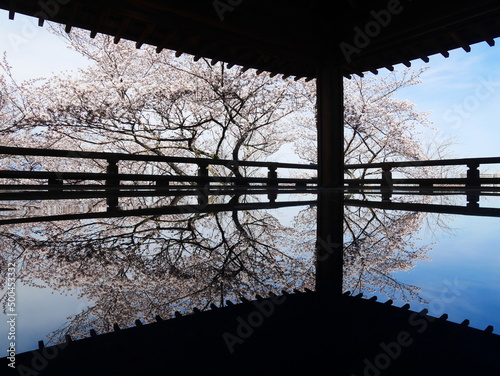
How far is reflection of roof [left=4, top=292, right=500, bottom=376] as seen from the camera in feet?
1.46

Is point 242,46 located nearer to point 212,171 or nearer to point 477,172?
point 477,172

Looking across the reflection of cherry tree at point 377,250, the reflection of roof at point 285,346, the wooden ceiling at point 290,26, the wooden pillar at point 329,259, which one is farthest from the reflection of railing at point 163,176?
the reflection of roof at point 285,346

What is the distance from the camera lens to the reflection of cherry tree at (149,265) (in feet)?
2.25

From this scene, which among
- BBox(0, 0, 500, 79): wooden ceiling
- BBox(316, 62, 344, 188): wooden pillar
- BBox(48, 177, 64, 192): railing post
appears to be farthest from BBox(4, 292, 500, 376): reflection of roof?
BBox(48, 177, 64, 192): railing post

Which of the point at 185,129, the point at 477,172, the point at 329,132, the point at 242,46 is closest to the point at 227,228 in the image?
the point at 242,46

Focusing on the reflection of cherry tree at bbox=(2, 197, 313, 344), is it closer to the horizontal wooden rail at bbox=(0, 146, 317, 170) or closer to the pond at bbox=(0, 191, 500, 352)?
the pond at bbox=(0, 191, 500, 352)

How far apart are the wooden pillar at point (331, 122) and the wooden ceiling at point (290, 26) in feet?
0.78

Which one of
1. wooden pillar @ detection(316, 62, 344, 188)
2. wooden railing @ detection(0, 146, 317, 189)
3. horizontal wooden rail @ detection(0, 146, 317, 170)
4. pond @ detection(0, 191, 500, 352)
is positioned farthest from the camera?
wooden pillar @ detection(316, 62, 344, 188)

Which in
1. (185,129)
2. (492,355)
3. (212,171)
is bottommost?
(492,355)

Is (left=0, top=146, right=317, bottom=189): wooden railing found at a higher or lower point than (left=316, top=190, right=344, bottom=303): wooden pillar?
higher

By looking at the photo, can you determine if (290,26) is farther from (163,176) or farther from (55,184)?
(55,184)

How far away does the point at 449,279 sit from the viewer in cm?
84

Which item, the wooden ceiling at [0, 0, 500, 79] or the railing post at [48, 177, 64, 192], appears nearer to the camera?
the wooden ceiling at [0, 0, 500, 79]

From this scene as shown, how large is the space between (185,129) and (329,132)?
5.32 metres
